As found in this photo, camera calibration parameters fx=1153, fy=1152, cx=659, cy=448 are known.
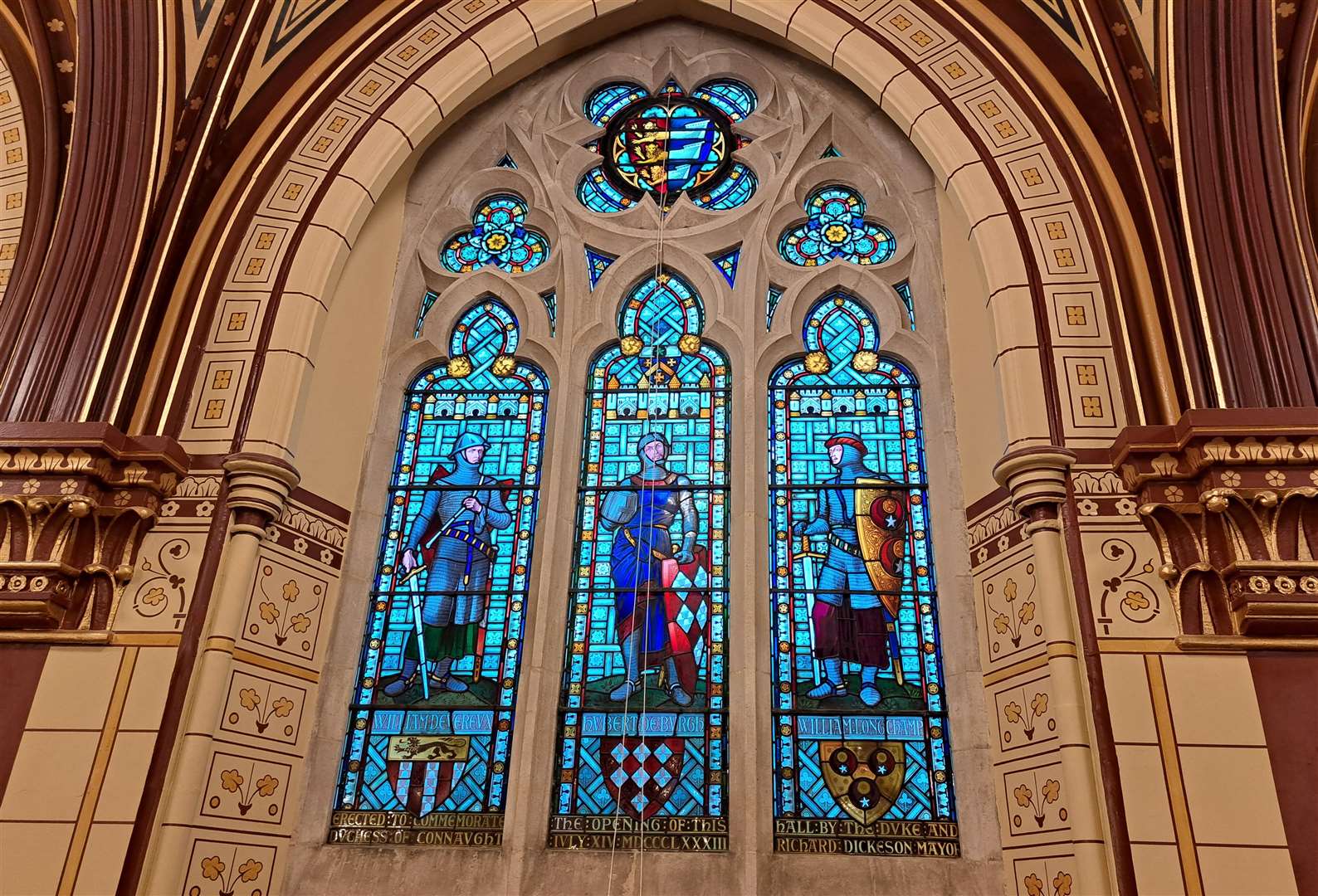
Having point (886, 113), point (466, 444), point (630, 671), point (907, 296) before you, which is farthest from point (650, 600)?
point (886, 113)

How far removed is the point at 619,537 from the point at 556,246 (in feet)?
6.44

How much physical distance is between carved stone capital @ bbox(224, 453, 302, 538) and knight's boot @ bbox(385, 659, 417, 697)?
0.96m

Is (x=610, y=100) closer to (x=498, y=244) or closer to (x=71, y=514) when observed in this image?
(x=498, y=244)

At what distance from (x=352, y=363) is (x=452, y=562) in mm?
1264

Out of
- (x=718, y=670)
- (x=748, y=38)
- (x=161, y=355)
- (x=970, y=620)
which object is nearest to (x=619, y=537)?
(x=718, y=670)

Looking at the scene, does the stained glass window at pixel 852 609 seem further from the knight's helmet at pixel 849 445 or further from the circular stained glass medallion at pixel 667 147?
the circular stained glass medallion at pixel 667 147

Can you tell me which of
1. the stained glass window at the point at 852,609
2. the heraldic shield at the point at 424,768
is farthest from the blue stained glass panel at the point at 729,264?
the heraldic shield at the point at 424,768

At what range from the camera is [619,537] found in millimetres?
6027

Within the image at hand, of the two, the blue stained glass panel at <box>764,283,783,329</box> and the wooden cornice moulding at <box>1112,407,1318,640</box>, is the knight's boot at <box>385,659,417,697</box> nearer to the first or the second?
the blue stained glass panel at <box>764,283,783,329</box>

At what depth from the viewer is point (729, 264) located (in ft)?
22.6

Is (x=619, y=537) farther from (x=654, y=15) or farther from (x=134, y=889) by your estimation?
(x=654, y=15)

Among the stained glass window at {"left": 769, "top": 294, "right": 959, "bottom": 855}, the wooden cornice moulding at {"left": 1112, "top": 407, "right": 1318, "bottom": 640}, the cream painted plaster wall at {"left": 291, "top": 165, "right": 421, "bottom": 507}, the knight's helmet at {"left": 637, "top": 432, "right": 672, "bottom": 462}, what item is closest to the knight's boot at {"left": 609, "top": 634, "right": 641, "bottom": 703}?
the stained glass window at {"left": 769, "top": 294, "right": 959, "bottom": 855}

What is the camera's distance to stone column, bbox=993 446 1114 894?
4418mm

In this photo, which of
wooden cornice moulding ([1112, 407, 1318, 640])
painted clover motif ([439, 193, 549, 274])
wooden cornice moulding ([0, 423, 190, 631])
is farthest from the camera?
painted clover motif ([439, 193, 549, 274])
